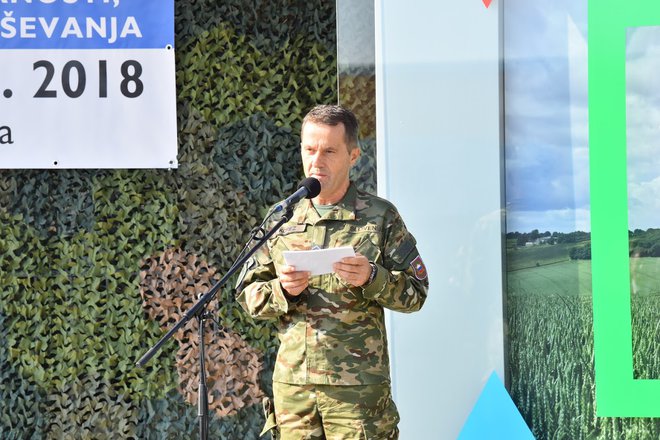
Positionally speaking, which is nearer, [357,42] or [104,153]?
[357,42]

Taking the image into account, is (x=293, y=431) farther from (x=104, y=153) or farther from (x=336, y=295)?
(x=104, y=153)

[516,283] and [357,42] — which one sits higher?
[357,42]

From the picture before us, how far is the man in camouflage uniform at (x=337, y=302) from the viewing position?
8.45 feet

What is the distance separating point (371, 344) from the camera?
8.68 feet

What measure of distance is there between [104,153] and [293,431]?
204 cm

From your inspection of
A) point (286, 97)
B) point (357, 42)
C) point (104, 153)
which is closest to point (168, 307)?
point (104, 153)

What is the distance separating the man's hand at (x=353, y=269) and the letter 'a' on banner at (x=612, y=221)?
126 cm

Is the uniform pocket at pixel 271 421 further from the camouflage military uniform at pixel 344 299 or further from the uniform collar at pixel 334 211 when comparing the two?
the uniform collar at pixel 334 211

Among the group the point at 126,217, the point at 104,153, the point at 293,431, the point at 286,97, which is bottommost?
the point at 293,431

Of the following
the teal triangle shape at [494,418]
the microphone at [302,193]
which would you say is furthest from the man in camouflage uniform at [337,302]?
the teal triangle shape at [494,418]

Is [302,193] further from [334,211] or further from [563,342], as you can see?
[563,342]

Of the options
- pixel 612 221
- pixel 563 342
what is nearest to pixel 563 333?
pixel 563 342

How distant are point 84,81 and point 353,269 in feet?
7.36

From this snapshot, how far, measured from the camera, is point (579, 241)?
132 inches
